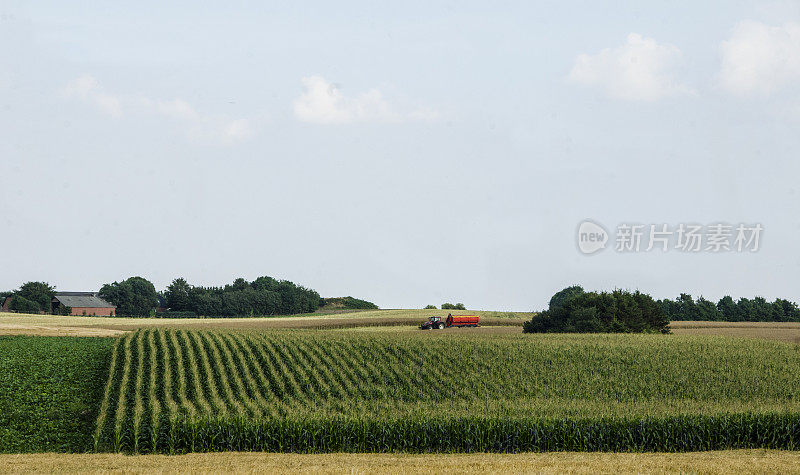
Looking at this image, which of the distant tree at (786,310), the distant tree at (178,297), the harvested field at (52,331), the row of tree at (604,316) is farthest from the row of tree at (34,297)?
the distant tree at (786,310)

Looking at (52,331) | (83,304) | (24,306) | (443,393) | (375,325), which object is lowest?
(443,393)

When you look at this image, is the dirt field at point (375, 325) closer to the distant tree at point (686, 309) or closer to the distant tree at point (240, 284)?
the distant tree at point (686, 309)

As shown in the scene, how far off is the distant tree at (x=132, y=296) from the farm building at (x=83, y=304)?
3.56 meters

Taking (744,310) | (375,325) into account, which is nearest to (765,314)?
(744,310)

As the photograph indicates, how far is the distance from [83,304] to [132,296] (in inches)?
600

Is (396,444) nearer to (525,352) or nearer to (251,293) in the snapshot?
(525,352)

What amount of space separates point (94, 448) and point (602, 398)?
928 inches

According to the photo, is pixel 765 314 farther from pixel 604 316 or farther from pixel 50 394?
pixel 50 394

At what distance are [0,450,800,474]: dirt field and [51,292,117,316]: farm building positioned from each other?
116132 millimetres

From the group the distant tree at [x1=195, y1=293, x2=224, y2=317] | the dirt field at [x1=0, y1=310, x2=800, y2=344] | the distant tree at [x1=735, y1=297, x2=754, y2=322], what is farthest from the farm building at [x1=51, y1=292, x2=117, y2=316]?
the distant tree at [x1=735, y1=297, x2=754, y2=322]

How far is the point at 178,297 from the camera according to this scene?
479 ft

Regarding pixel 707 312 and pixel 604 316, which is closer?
pixel 604 316

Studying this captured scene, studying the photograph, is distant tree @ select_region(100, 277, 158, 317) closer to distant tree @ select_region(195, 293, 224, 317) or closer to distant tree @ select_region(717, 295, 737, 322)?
distant tree @ select_region(195, 293, 224, 317)

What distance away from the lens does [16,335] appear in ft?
208
